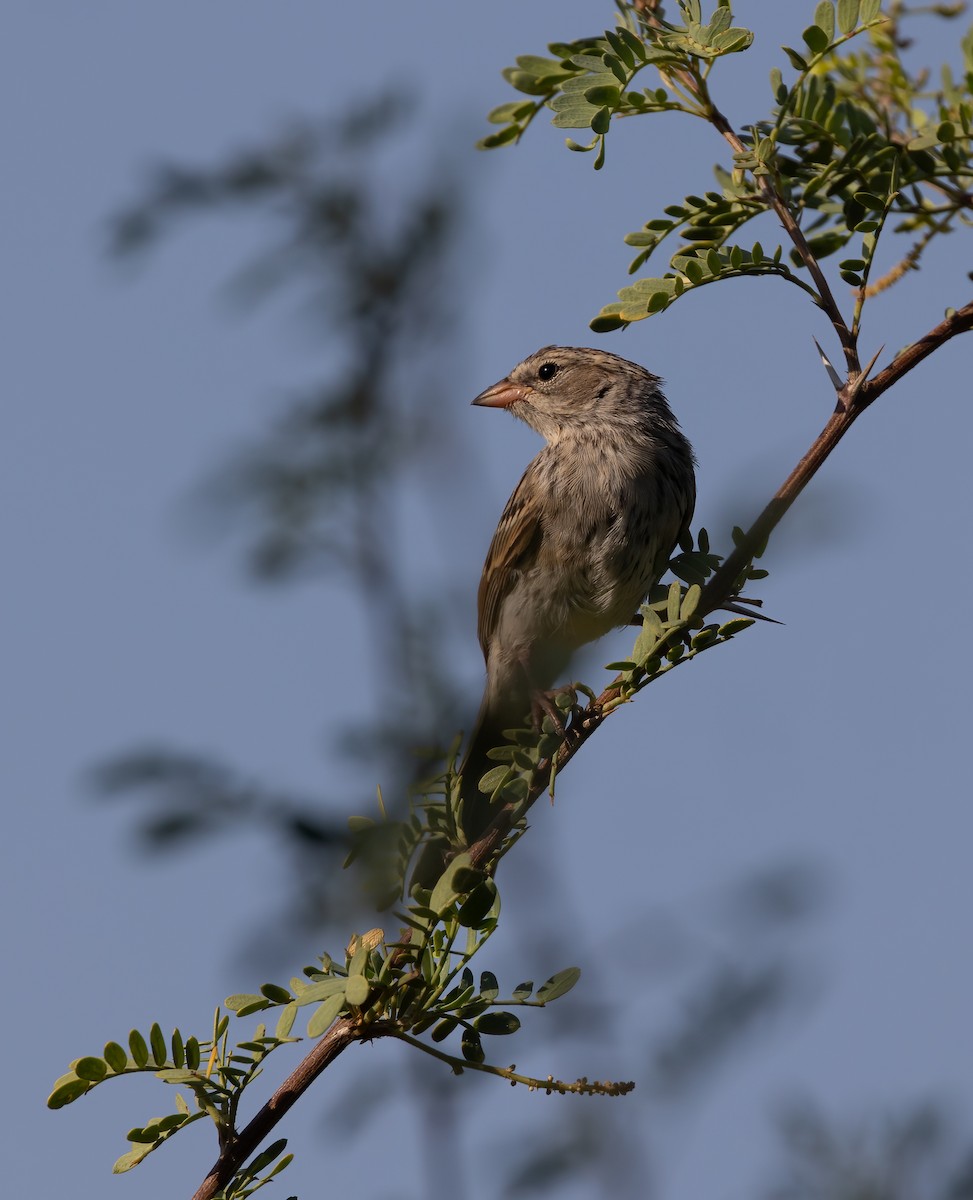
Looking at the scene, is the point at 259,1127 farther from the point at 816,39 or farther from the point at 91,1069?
the point at 816,39

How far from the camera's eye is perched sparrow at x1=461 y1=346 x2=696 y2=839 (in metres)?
5.16

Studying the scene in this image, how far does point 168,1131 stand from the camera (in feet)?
7.62

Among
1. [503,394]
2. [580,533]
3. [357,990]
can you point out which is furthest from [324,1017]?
[503,394]

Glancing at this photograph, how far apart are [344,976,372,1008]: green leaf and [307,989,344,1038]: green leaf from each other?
2 centimetres

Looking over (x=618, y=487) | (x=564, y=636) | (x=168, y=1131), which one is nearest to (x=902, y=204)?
(x=618, y=487)

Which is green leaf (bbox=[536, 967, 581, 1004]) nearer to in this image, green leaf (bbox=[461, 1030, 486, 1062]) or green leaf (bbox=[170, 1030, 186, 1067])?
green leaf (bbox=[461, 1030, 486, 1062])

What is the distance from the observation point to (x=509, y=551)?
220 inches

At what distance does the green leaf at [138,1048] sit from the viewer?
2273mm

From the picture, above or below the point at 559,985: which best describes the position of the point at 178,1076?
above

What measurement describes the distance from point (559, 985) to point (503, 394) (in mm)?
4320

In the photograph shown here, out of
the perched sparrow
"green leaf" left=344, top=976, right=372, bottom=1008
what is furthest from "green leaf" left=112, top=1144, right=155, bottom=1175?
the perched sparrow

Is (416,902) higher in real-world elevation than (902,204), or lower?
lower

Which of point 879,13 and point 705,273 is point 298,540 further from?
point 879,13

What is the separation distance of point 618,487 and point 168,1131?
335 cm
